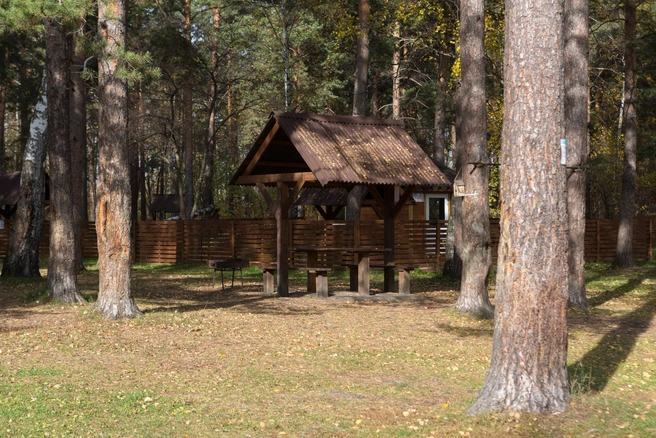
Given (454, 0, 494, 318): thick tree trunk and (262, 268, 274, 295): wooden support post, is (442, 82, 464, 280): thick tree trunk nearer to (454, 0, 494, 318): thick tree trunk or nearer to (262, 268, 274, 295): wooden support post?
(262, 268, 274, 295): wooden support post

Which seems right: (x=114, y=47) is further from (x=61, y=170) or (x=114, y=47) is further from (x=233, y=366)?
(x=233, y=366)

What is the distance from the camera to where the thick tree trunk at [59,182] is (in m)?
15.5

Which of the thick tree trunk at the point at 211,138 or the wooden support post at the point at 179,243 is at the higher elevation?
the thick tree trunk at the point at 211,138

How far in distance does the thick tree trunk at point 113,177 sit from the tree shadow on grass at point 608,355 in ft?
24.5

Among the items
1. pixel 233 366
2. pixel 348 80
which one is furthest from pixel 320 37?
pixel 233 366

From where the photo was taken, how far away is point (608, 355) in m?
10.7

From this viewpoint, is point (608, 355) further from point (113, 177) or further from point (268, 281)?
point (268, 281)

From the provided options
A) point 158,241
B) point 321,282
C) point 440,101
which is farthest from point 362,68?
point 158,241

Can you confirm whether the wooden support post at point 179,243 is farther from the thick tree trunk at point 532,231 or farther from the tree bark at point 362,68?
the thick tree trunk at point 532,231

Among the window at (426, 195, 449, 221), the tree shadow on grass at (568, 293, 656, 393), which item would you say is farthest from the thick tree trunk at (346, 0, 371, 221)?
the window at (426, 195, 449, 221)

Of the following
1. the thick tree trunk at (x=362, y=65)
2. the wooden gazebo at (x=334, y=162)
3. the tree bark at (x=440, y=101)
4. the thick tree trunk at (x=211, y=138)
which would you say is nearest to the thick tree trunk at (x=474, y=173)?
the wooden gazebo at (x=334, y=162)

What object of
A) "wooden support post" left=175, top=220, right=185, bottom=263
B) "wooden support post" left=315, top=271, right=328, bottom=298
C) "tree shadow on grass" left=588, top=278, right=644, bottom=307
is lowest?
"tree shadow on grass" left=588, top=278, right=644, bottom=307

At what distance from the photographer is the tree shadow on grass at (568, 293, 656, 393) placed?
8.57 m

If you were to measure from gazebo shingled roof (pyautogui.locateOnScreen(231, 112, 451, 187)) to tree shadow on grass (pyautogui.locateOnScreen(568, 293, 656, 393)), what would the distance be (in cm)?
487
